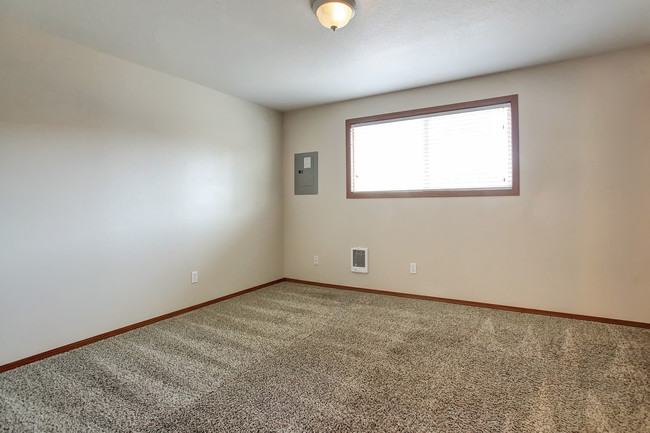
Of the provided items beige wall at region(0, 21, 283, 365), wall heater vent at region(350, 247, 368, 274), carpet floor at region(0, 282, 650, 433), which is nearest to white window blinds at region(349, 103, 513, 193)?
wall heater vent at region(350, 247, 368, 274)

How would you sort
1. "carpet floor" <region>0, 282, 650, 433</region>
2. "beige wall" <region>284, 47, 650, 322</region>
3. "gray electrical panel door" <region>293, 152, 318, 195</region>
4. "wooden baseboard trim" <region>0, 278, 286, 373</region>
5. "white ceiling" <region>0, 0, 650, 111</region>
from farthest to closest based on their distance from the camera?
"gray electrical panel door" <region>293, 152, 318, 195</region> < "beige wall" <region>284, 47, 650, 322</region> < "wooden baseboard trim" <region>0, 278, 286, 373</region> < "white ceiling" <region>0, 0, 650, 111</region> < "carpet floor" <region>0, 282, 650, 433</region>

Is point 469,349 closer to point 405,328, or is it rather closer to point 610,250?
Result: point 405,328

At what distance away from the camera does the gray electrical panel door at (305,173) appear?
4.52 meters

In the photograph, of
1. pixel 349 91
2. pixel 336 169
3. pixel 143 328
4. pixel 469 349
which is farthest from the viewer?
pixel 336 169

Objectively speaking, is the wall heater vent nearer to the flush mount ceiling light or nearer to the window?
the window

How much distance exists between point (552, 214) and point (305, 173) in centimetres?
298

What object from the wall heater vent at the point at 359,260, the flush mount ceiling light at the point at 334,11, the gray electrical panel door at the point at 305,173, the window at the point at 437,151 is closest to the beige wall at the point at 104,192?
the gray electrical panel door at the point at 305,173

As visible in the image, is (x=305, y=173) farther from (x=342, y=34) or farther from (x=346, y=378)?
(x=346, y=378)

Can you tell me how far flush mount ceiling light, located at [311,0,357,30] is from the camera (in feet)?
6.73

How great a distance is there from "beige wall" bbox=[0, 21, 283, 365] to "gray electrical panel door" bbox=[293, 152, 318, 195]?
2.83ft

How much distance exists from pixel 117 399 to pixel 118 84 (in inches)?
101

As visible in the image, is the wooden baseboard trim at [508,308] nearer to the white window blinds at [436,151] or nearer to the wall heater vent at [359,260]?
the wall heater vent at [359,260]

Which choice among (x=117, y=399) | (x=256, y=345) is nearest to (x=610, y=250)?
(x=256, y=345)

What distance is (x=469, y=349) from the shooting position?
2451mm
